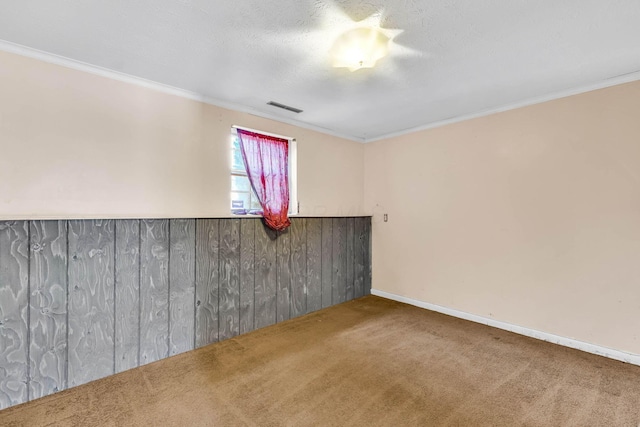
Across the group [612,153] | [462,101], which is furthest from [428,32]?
[612,153]

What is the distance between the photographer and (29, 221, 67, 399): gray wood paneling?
76.5 inches

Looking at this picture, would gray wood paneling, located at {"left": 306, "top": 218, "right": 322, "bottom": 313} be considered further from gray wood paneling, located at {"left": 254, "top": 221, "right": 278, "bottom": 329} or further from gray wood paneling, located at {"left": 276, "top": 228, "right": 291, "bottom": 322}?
gray wood paneling, located at {"left": 254, "top": 221, "right": 278, "bottom": 329}

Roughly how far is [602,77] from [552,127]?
492 mm

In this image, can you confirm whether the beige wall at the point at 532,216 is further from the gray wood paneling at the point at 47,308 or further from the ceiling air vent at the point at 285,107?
the gray wood paneling at the point at 47,308

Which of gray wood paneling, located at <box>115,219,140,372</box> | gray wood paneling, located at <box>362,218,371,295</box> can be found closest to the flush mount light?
gray wood paneling, located at <box>115,219,140,372</box>

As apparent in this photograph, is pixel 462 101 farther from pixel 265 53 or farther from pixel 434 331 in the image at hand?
pixel 434 331

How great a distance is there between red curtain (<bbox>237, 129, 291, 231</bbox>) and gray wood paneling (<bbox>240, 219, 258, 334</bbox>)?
0.23m

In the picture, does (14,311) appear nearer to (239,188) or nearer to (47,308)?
(47,308)

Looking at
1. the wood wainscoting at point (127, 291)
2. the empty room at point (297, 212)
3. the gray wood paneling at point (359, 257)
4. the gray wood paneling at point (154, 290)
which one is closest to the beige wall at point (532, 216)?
the empty room at point (297, 212)

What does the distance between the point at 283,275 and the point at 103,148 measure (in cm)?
208

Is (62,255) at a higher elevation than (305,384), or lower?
higher

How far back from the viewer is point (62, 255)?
2.04 metres

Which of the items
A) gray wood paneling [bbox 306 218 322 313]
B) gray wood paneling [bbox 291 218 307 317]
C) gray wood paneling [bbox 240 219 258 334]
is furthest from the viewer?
gray wood paneling [bbox 306 218 322 313]

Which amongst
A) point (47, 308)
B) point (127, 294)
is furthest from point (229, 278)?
point (47, 308)
